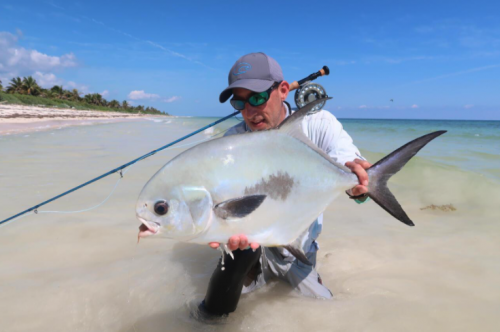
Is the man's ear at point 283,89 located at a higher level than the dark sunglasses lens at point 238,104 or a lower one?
higher

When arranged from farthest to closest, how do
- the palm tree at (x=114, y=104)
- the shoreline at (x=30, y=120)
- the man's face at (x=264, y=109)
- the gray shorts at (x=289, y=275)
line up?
the palm tree at (x=114, y=104) → the shoreline at (x=30, y=120) → the gray shorts at (x=289, y=275) → the man's face at (x=264, y=109)

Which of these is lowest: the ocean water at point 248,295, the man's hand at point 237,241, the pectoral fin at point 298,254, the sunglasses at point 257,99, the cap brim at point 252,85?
the ocean water at point 248,295

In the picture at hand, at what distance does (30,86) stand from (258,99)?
185 feet

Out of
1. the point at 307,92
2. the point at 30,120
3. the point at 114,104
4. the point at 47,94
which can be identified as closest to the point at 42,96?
the point at 47,94

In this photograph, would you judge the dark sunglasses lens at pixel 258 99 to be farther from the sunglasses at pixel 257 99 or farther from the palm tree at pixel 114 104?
the palm tree at pixel 114 104

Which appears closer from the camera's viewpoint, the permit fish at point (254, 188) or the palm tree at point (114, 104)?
the permit fish at point (254, 188)

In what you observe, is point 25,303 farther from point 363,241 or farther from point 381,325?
point 363,241

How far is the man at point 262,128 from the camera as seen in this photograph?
1.95 metres

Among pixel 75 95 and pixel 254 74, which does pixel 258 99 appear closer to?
pixel 254 74

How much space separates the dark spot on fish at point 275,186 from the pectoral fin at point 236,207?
0.14ft

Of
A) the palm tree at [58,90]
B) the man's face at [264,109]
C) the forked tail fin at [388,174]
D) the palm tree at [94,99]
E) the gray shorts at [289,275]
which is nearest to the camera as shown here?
the forked tail fin at [388,174]

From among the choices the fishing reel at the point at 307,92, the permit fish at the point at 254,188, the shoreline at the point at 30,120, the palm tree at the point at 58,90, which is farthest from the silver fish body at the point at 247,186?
the palm tree at the point at 58,90

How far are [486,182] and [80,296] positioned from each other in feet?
19.7

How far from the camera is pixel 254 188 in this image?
1487 mm
